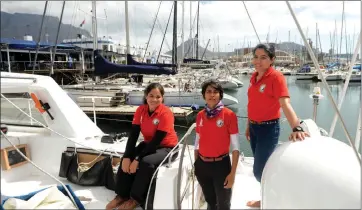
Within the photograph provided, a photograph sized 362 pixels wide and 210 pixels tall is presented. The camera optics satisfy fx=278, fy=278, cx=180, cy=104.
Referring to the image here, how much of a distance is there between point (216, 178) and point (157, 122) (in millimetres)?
830

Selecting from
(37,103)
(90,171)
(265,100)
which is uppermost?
(265,100)

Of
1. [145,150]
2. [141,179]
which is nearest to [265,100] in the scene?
[145,150]

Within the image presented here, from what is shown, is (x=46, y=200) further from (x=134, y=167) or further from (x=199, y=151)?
(x=199, y=151)

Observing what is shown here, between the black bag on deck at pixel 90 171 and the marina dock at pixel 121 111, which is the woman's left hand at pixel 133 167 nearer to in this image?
the black bag on deck at pixel 90 171

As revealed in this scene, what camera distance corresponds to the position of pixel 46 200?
8.37 feet

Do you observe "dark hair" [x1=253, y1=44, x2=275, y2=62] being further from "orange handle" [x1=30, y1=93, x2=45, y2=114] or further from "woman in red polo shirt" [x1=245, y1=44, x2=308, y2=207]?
"orange handle" [x1=30, y1=93, x2=45, y2=114]

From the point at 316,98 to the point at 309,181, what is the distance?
2835 mm

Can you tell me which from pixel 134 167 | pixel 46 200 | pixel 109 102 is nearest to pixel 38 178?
pixel 46 200

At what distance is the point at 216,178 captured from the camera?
236cm

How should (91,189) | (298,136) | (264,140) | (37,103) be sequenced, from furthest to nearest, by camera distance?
(37,103)
(91,189)
(264,140)
(298,136)

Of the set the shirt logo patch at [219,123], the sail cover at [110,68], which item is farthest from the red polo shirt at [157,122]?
the sail cover at [110,68]

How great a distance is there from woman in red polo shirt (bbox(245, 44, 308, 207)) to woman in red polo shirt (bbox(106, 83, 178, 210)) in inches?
34.2

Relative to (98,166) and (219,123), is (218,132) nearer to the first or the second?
(219,123)

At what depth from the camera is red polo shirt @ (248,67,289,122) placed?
227cm
